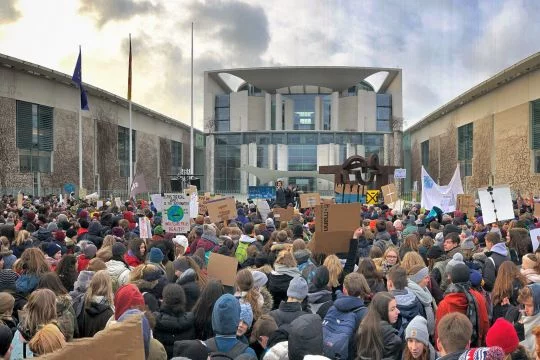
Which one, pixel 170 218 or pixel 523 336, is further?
pixel 170 218

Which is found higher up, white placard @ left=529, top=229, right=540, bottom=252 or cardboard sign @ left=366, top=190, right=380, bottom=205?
cardboard sign @ left=366, top=190, right=380, bottom=205

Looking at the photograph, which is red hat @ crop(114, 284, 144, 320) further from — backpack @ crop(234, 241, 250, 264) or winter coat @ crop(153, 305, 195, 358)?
backpack @ crop(234, 241, 250, 264)

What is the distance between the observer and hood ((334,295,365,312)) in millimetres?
4951

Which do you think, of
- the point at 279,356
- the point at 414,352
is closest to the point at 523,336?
the point at 414,352

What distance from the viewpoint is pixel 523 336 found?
5258 millimetres

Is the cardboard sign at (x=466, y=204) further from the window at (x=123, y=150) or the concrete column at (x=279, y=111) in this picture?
the concrete column at (x=279, y=111)

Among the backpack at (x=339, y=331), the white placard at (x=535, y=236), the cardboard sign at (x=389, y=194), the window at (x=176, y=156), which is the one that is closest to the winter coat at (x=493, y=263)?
the white placard at (x=535, y=236)

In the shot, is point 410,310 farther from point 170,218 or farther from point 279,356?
point 170,218

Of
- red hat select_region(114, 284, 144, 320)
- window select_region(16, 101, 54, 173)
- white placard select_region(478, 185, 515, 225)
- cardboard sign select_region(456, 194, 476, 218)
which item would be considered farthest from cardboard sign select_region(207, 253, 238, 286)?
window select_region(16, 101, 54, 173)

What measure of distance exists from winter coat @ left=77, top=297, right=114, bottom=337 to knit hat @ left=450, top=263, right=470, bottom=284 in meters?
3.28

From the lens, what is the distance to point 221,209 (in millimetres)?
13547

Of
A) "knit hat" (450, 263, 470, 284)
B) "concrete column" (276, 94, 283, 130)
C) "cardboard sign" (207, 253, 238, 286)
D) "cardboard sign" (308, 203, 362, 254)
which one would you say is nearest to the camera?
"knit hat" (450, 263, 470, 284)

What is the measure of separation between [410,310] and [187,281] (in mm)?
2317

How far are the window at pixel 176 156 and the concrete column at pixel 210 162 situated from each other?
4.03m
